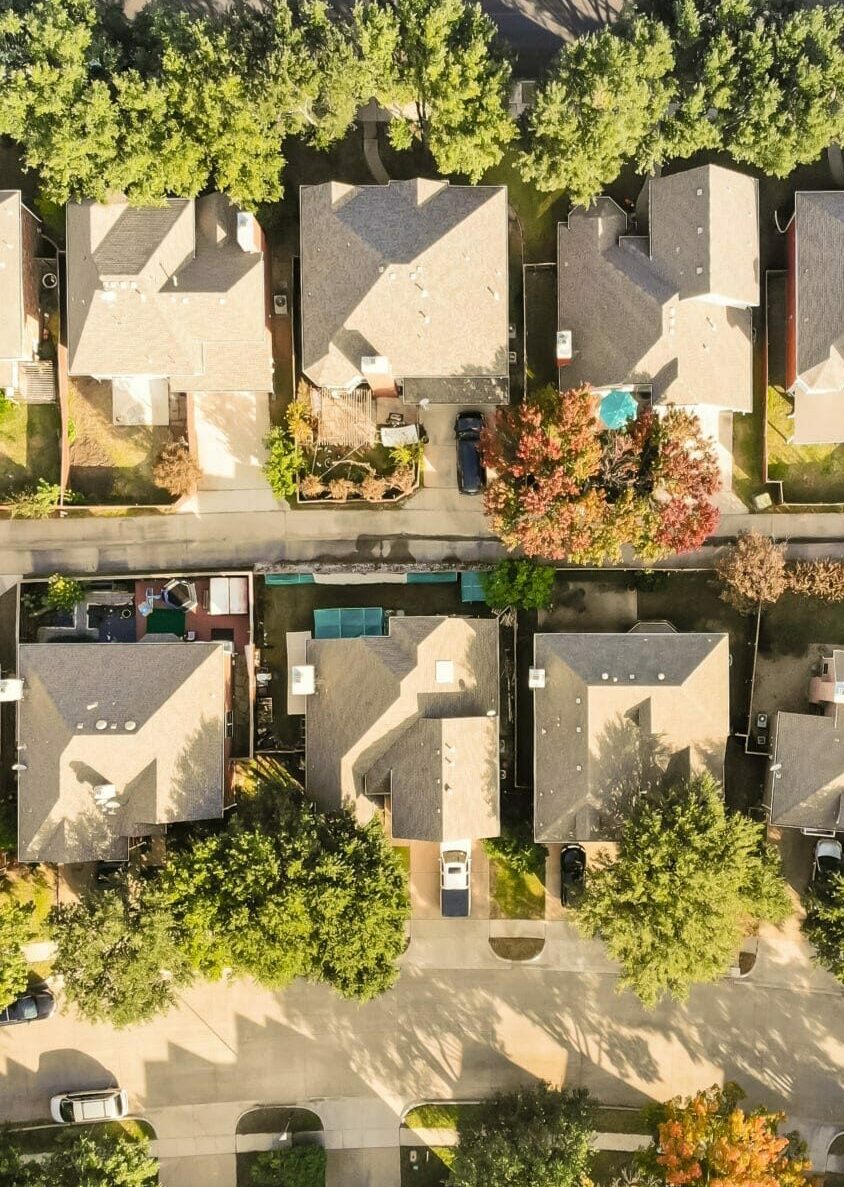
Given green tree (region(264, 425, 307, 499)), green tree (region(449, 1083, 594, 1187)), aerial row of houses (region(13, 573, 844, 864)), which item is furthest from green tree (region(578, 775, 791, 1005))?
green tree (region(264, 425, 307, 499))

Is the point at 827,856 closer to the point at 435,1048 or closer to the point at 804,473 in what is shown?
the point at 804,473

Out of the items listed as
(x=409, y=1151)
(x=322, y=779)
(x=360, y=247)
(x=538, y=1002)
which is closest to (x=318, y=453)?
(x=360, y=247)

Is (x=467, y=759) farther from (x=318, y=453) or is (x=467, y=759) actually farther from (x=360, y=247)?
(x=360, y=247)

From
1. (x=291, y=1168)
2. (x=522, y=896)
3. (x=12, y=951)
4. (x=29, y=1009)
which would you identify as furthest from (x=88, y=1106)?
(x=522, y=896)

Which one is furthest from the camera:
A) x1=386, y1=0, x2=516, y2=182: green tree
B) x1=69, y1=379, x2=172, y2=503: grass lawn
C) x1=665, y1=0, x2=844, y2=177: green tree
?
x1=69, y1=379, x2=172, y2=503: grass lawn

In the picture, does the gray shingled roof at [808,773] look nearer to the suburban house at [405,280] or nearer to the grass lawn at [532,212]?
the suburban house at [405,280]

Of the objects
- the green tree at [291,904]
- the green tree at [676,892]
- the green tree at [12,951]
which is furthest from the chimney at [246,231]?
the green tree at [12,951]

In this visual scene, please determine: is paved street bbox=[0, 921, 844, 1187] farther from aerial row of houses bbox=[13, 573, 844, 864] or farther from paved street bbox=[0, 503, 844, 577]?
paved street bbox=[0, 503, 844, 577]
